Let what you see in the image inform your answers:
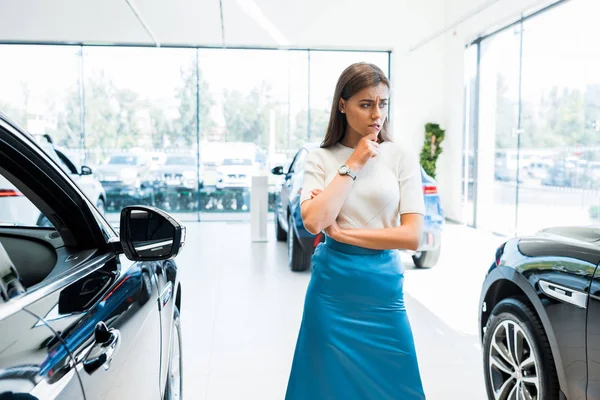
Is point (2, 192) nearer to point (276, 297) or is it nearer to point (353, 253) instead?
point (276, 297)

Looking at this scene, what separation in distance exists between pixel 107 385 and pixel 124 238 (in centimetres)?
45

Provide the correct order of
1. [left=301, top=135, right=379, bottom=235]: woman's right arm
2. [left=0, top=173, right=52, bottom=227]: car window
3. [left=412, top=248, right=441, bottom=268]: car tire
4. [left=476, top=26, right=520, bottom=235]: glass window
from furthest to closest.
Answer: [left=476, top=26, right=520, bottom=235]: glass window
[left=412, top=248, right=441, bottom=268]: car tire
[left=0, top=173, right=52, bottom=227]: car window
[left=301, top=135, right=379, bottom=235]: woman's right arm

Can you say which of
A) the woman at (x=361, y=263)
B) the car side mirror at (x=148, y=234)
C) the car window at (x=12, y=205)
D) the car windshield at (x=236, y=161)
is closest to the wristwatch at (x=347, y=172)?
the woman at (x=361, y=263)

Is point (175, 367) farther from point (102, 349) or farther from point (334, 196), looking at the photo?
point (102, 349)

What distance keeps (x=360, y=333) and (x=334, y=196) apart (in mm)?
454

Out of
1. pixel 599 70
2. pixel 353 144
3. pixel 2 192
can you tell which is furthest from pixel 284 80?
pixel 353 144

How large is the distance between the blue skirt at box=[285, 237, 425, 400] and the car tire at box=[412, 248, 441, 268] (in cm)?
482

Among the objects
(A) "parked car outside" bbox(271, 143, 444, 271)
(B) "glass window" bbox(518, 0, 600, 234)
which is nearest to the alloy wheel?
(A) "parked car outside" bbox(271, 143, 444, 271)

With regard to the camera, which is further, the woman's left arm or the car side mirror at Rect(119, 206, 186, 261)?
the woman's left arm

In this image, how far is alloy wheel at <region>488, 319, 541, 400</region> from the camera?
2.35 m

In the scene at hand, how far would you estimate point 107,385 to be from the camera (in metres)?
1.20

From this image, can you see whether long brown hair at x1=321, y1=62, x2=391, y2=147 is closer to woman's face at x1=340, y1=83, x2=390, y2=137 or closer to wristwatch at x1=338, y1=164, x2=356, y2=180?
woman's face at x1=340, y1=83, x2=390, y2=137

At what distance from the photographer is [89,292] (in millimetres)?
1347

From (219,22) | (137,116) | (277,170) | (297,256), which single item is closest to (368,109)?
(297,256)
